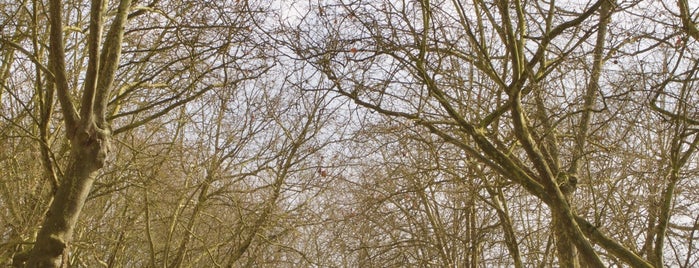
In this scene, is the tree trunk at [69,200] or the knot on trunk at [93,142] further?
the knot on trunk at [93,142]

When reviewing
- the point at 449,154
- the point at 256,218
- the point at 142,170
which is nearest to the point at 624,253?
the point at 449,154

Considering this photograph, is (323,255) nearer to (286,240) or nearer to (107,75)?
(286,240)

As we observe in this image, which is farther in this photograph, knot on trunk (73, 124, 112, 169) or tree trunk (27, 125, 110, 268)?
knot on trunk (73, 124, 112, 169)

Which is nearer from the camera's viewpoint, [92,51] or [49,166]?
[92,51]

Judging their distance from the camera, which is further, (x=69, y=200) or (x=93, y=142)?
(x=93, y=142)

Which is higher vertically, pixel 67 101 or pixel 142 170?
pixel 142 170

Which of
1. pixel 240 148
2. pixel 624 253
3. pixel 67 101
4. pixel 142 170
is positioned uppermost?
pixel 240 148

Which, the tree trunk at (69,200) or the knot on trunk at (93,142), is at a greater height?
the knot on trunk at (93,142)

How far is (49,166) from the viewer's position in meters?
5.87

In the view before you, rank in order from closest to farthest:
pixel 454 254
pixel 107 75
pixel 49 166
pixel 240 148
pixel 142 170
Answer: pixel 107 75, pixel 49 166, pixel 142 170, pixel 454 254, pixel 240 148

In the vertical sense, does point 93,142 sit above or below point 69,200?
above

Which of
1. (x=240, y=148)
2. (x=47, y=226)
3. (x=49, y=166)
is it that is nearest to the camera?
(x=47, y=226)

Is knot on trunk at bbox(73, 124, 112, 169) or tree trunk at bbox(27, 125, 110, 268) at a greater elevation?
knot on trunk at bbox(73, 124, 112, 169)

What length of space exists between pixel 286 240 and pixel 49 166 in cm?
624
